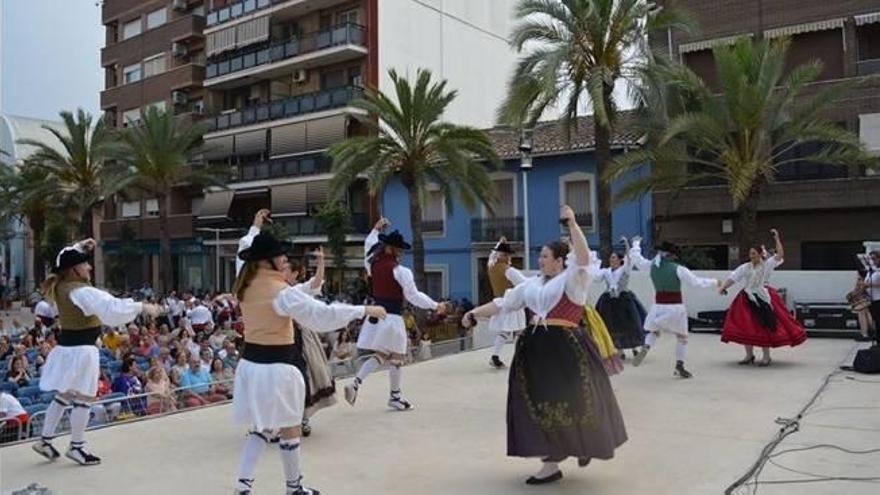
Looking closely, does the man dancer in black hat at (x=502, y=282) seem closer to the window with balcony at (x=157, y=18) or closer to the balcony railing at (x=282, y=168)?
the balcony railing at (x=282, y=168)

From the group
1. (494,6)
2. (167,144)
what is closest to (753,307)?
(167,144)

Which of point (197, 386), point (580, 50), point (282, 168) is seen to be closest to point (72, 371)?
point (197, 386)

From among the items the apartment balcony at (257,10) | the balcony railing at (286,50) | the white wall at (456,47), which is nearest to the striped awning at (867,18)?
the white wall at (456,47)

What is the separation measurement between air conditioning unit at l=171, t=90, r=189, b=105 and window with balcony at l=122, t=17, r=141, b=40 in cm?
589

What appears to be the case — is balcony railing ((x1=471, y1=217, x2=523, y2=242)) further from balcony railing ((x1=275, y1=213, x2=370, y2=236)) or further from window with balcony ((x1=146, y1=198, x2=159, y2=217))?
window with balcony ((x1=146, y1=198, x2=159, y2=217))

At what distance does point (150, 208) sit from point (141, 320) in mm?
25367

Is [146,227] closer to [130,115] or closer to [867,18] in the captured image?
[130,115]

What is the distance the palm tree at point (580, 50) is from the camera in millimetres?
19891

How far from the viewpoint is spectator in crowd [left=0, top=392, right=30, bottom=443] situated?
27.0 feet

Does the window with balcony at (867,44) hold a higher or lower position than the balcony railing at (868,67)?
higher

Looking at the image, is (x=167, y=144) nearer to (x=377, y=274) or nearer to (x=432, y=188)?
(x=432, y=188)

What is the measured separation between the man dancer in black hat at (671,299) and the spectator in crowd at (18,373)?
29.4 ft

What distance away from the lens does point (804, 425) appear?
7570 mm

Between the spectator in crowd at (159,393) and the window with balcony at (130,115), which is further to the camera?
the window with balcony at (130,115)
